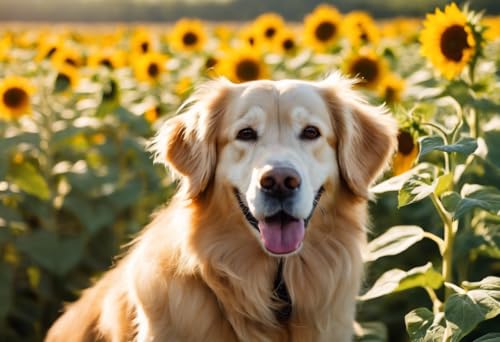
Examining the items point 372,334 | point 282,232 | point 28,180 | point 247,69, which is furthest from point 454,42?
point 28,180

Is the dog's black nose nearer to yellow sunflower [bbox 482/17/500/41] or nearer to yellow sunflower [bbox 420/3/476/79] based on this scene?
yellow sunflower [bbox 420/3/476/79]

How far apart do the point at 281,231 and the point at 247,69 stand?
9.02 ft

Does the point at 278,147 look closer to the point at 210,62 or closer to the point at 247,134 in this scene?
the point at 247,134

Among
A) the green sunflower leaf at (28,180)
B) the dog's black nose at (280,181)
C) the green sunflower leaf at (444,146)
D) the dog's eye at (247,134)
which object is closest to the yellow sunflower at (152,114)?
the green sunflower leaf at (28,180)

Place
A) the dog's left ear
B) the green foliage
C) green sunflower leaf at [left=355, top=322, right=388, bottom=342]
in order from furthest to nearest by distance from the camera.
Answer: green sunflower leaf at [left=355, top=322, right=388, bottom=342]
the dog's left ear
the green foliage

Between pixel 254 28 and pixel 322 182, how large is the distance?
4.20 metres

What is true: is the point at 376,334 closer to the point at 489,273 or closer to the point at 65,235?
the point at 489,273

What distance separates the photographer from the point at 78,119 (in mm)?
6457

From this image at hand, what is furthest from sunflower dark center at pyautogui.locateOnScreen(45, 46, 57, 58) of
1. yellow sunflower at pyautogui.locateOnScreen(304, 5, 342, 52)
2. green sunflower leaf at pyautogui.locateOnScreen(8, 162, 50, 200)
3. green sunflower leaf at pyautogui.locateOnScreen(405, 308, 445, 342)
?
green sunflower leaf at pyautogui.locateOnScreen(405, 308, 445, 342)

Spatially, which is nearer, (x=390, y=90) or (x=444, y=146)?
(x=444, y=146)

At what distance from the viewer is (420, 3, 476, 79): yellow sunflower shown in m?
4.22

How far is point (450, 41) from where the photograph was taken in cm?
427

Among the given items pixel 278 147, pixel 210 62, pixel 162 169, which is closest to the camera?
pixel 278 147

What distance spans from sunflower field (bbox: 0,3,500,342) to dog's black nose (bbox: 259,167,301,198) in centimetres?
55
